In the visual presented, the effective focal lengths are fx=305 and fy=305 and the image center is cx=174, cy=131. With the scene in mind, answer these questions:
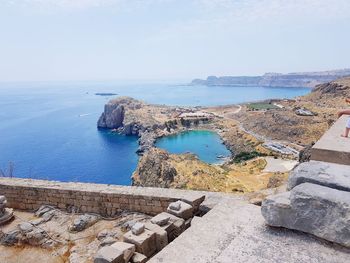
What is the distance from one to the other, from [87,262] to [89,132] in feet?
326

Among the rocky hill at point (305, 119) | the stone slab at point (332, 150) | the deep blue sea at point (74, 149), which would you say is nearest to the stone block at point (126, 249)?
the stone slab at point (332, 150)

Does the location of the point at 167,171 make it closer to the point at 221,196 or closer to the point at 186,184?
the point at 186,184

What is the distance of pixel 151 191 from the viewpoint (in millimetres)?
8164

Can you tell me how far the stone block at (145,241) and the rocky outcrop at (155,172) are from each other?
29806 millimetres

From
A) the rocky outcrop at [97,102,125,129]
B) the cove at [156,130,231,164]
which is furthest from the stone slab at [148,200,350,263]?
the rocky outcrop at [97,102,125,129]

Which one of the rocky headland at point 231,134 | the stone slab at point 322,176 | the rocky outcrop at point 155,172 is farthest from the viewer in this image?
the rocky headland at point 231,134

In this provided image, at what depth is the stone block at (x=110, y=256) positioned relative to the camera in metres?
5.15

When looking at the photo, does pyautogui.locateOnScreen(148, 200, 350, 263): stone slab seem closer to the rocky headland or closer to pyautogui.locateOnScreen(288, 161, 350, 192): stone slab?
pyautogui.locateOnScreen(288, 161, 350, 192): stone slab

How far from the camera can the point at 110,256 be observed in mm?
5184

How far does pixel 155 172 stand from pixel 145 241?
35158mm

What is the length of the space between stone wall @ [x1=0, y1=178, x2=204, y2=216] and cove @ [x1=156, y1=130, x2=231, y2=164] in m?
65.2

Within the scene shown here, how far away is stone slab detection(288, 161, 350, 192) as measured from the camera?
443 centimetres

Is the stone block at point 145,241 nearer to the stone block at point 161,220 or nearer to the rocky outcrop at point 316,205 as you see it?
the stone block at point 161,220

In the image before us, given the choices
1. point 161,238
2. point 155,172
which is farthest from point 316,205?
point 155,172
